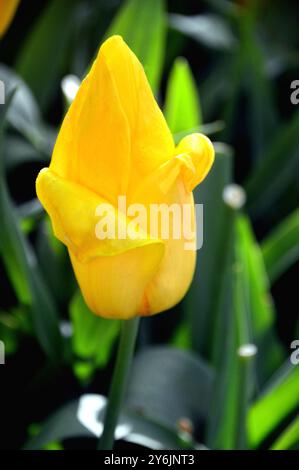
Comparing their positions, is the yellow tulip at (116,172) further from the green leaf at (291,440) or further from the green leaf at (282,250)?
the green leaf at (282,250)

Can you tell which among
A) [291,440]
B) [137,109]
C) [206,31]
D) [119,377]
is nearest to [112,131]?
[137,109]

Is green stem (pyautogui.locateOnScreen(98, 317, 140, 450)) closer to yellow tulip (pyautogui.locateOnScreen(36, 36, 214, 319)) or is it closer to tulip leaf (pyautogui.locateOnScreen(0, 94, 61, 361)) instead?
yellow tulip (pyautogui.locateOnScreen(36, 36, 214, 319))

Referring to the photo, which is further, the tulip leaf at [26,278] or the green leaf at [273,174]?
the green leaf at [273,174]

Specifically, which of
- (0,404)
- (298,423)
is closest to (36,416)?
(0,404)

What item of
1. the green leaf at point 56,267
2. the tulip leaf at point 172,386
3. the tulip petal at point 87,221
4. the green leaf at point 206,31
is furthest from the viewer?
the green leaf at point 206,31

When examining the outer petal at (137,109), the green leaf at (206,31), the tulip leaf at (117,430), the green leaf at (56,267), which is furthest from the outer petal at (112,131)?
the green leaf at (206,31)
